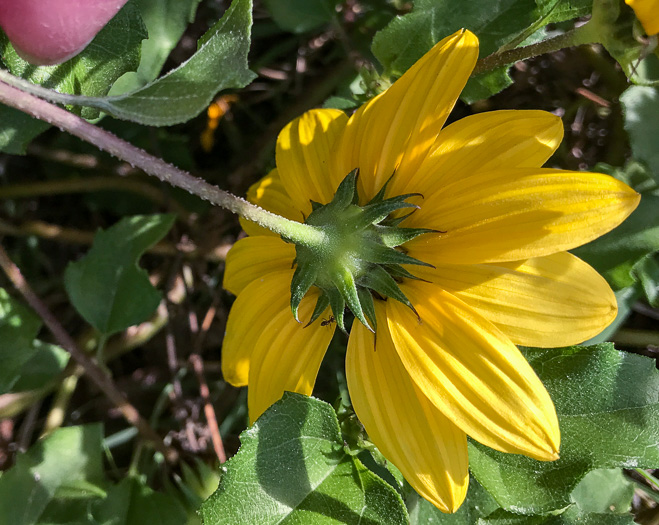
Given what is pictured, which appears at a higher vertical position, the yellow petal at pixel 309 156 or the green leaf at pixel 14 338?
the yellow petal at pixel 309 156

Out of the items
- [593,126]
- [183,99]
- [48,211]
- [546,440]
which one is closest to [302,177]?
[183,99]

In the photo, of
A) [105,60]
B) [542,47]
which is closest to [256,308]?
[105,60]

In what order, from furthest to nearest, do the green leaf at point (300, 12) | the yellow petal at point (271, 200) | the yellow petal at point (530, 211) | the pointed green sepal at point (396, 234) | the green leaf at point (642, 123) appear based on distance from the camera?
the green leaf at point (300, 12) → the green leaf at point (642, 123) → the yellow petal at point (271, 200) → the pointed green sepal at point (396, 234) → the yellow petal at point (530, 211)

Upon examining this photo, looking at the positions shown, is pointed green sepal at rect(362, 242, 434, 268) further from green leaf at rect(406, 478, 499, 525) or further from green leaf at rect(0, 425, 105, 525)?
green leaf at rect(0, 425, 105, 525)

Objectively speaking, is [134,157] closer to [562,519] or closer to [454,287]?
[454,287]

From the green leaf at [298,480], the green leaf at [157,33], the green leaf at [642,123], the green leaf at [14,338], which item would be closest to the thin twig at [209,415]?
the green leaf at [14,338]

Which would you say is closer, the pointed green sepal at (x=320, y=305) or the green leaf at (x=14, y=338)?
the pointed green sepal at (x=320, y=305)

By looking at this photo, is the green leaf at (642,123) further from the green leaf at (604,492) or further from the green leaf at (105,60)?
the green leaf at (105,60)
